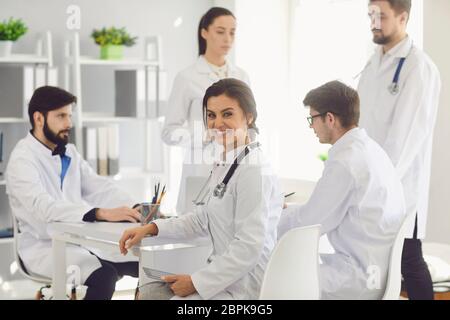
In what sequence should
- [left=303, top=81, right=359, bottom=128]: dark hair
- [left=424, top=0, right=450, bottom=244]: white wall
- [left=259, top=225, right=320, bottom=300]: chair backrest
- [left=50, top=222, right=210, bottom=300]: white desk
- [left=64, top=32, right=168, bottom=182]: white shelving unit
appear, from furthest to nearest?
[left=64, top=32, right=168, bottom=182]: white shelving unit < [left=424, top=0, right=450, bottom=244]: white wall < [left=303, top=81, right=359, bottom=128]: dark hair < [left=50, top=222, right=210, bottom=300]: white desk < [left=259, top=225, right=320, bottom=300]: chair backrest

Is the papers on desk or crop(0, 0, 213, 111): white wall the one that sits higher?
crop(0, 0, 213, 111): white wall

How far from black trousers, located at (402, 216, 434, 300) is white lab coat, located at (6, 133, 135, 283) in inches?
39.2

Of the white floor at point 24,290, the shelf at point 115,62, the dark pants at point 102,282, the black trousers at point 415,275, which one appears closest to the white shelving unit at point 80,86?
the shelf at point 115,62

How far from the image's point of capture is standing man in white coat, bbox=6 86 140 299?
252cm

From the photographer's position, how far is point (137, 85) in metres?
3.93

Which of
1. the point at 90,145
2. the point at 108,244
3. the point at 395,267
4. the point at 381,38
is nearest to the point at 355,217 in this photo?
the point at 395,267

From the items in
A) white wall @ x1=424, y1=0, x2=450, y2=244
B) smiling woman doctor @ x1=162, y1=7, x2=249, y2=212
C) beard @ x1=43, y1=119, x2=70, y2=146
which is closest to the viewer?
beard @ x1=43, y1=119, x2=70, y2=146

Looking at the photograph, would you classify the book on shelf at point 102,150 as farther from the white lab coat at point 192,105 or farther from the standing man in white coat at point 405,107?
the standing man in white coat at point 405,107

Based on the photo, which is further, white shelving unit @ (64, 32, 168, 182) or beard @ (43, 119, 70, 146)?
white shelving unit @ (64, 32, 168, 182)

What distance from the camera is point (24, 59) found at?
3680 mm

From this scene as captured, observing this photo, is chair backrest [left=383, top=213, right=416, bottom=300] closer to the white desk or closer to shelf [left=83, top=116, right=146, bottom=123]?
the white desk

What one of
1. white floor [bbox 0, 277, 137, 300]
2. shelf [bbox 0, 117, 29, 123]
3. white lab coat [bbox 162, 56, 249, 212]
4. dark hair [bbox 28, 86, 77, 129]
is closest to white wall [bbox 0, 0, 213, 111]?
shelf [bbox 0, 117, 29, 123]

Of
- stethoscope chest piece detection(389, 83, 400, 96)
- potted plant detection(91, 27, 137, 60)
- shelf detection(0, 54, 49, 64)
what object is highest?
potted plant detection(91, 27, 137, 60)
